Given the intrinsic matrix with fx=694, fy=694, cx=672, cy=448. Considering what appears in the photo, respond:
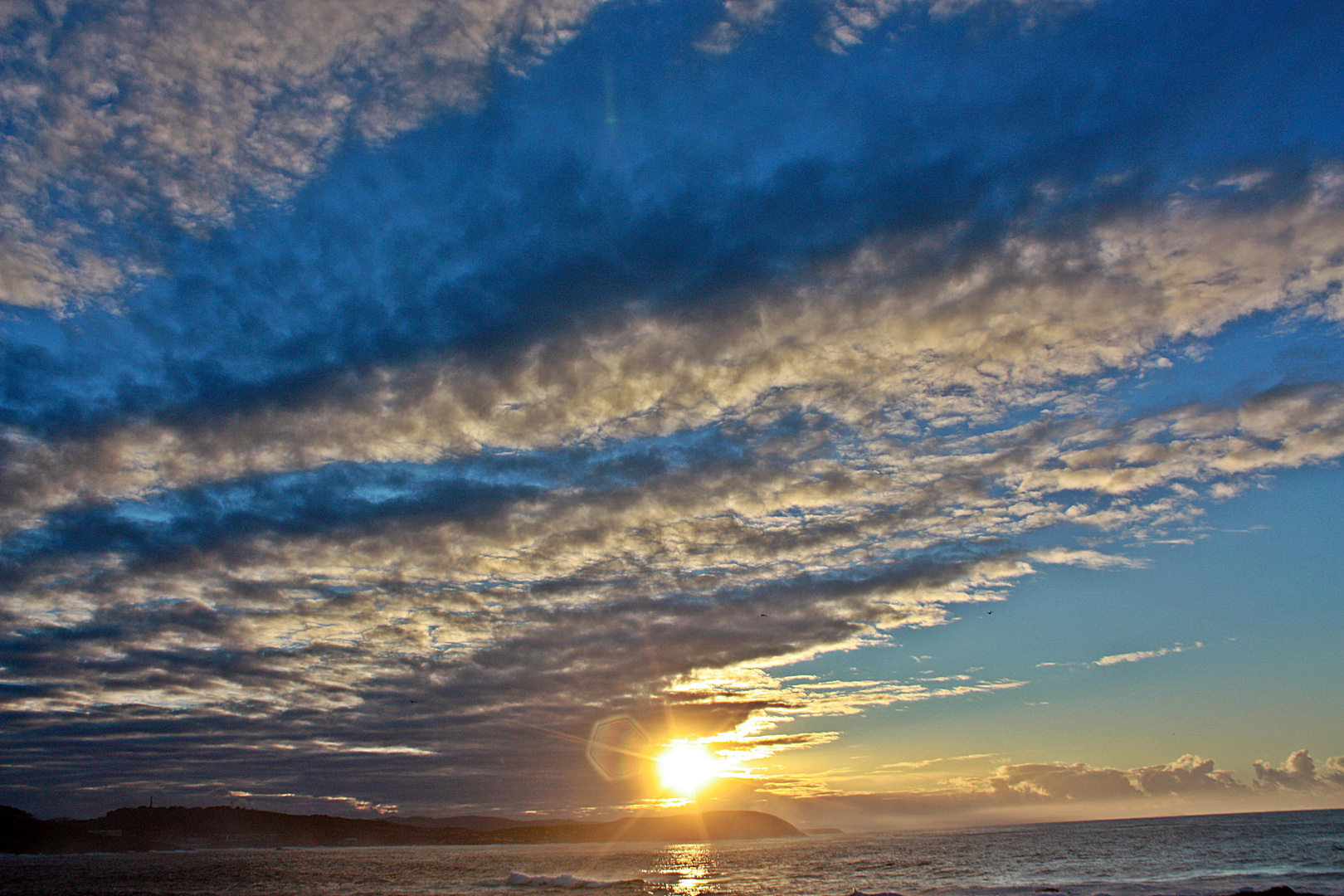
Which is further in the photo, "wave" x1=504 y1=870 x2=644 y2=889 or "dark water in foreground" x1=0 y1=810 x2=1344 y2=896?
"wave" x1=504 y1=870 x2=644 y2=889

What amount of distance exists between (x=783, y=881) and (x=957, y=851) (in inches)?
2934

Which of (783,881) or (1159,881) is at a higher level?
(1159,881)

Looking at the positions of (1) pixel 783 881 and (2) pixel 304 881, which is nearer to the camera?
(1) pixel 783 881

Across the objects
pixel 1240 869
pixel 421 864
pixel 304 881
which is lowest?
pixel 421 864

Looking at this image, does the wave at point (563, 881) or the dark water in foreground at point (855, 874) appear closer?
the dark water in foreground at point (855, 874)

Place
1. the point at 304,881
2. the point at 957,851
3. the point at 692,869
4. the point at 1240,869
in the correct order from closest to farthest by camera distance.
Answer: the point at 1240,869 < the point at 304,881 < the point at 692,869 < the point at 957,851

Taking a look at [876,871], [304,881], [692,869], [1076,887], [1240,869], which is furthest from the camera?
[692,869]

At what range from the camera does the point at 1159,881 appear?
70.1 meters

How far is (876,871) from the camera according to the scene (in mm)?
104188

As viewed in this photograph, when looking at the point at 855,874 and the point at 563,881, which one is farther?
the point at 563,881

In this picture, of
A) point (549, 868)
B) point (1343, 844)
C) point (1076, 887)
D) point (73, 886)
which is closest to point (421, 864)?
point (549, 868)

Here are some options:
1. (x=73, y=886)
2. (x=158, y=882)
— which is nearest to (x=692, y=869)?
(x=158, y=882)

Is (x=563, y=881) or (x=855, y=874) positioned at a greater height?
(x=855, y=874)

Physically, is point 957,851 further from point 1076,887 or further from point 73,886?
point 73,886
